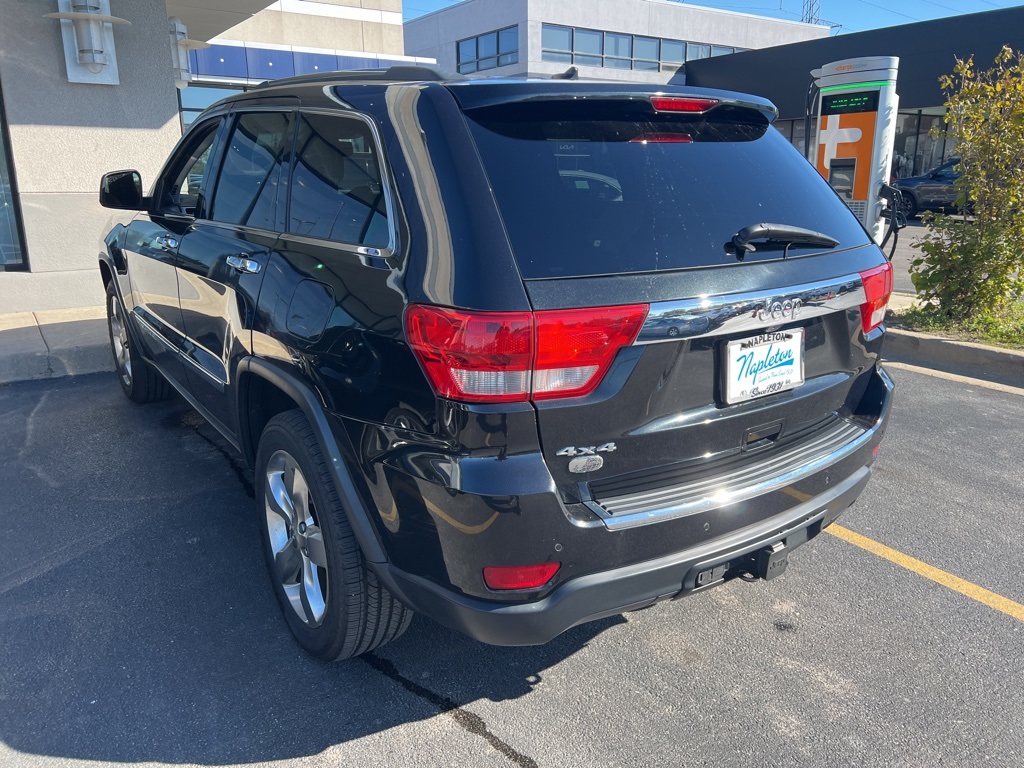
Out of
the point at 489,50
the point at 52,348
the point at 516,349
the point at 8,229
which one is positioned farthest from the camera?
the point at 489,50

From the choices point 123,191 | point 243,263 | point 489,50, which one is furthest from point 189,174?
point 489,50

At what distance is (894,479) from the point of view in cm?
425

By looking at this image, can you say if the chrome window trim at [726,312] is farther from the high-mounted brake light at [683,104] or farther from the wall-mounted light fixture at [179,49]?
the wall-mounted light fixture at [179,49]

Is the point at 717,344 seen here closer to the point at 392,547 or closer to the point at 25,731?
the point at 392,547

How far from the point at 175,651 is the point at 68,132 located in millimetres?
6945

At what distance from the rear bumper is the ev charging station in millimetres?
8255

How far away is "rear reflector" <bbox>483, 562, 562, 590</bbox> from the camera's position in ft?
6.86

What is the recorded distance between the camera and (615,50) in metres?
39.3

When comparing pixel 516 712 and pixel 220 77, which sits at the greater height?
pixel 220 77

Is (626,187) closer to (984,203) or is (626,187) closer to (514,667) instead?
(514,667)

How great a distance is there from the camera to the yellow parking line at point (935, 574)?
10.1 ft

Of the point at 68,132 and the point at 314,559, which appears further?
the point at 68,132

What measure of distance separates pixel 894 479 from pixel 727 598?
1623mm

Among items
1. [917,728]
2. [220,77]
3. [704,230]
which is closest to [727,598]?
[917,728]
